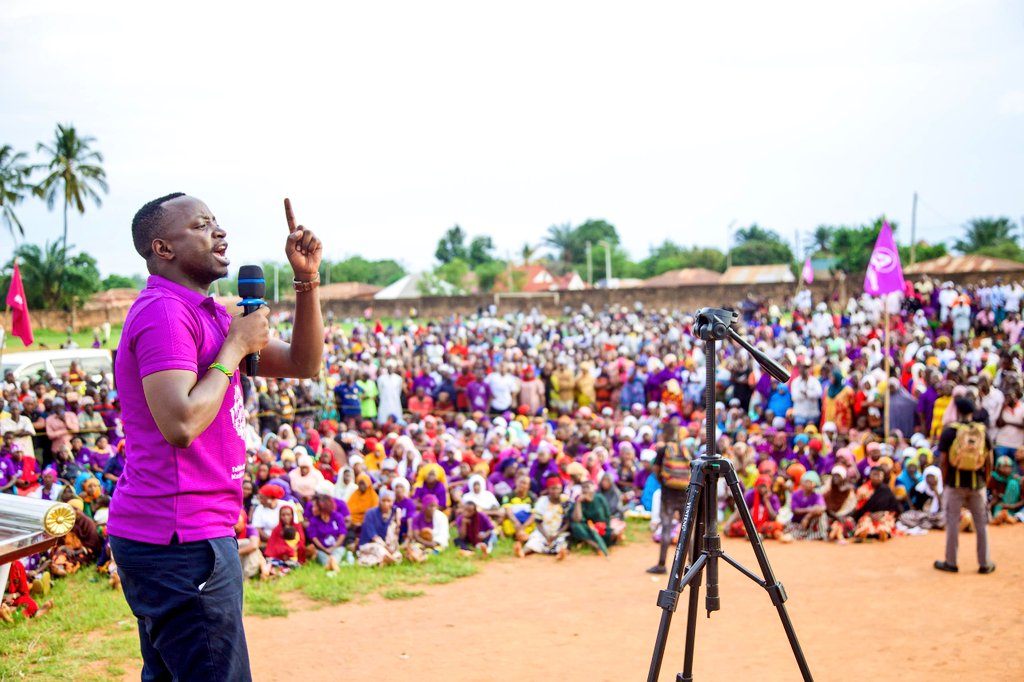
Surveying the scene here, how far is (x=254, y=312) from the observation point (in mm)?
2139

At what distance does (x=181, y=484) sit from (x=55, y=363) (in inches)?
524

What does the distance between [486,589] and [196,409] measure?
235 inches

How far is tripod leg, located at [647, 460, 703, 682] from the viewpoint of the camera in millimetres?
2988

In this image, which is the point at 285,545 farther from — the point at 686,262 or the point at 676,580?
the point at 686,262

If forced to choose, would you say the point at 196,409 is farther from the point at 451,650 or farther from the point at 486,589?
the point at 486,589

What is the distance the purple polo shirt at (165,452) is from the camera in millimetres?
1961

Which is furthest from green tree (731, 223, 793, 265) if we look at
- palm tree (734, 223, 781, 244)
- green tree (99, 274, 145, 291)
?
green tree (99, 274, 145, 291)

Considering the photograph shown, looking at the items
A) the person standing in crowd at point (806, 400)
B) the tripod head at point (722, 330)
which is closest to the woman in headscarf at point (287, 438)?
the person standing in crowd at point (806, 400)

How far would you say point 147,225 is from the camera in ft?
7.04

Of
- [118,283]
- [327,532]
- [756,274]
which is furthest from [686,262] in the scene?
[327,532]

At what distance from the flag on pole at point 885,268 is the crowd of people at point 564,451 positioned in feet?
3.86

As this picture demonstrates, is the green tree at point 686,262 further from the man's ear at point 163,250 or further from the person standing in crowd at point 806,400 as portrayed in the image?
the man's ear at point 163,250

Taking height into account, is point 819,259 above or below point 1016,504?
above

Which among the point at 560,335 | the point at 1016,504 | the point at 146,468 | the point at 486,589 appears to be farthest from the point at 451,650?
the point at 560,335
